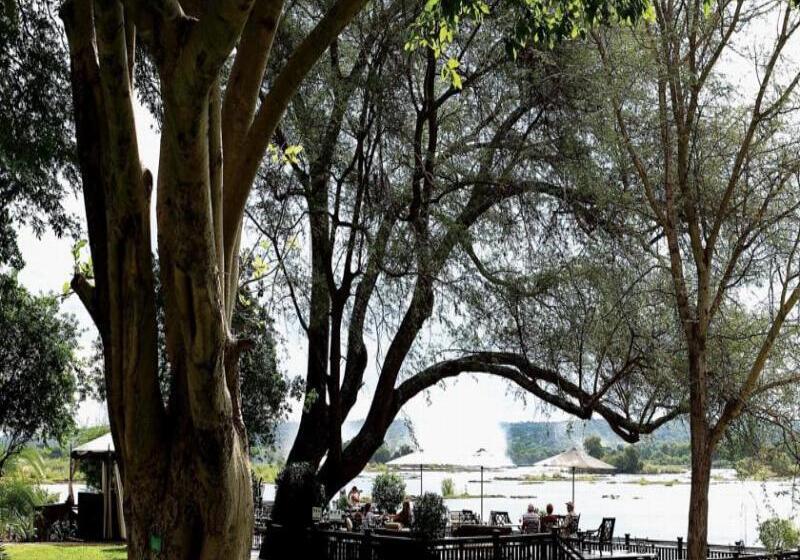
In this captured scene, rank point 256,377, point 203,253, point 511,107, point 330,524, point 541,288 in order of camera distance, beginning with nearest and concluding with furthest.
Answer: point 203,253 → point 541,288 → point 511,107 → point 330,524 → point 256,377

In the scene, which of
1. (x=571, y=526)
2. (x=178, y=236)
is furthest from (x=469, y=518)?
(x=178, y=236)

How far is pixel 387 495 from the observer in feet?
75.3

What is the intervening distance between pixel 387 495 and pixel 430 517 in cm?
828

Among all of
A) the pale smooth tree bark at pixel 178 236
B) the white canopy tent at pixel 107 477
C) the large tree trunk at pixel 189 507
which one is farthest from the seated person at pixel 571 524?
the large tree trunk at pixel 189 507

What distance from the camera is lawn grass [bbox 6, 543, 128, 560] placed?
15.5 metres

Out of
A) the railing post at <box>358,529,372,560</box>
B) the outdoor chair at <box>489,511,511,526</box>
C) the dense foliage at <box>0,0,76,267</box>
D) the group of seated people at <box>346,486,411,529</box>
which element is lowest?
the outdoor chair at <box>489,511,511,526</box>

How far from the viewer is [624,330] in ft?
41.8

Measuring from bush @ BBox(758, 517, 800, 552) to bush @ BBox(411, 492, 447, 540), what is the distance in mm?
7034

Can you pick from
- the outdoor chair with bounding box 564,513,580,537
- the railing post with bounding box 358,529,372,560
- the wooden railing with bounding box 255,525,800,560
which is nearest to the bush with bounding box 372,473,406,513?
the outdoor chair with bounding box 564,513,580,537

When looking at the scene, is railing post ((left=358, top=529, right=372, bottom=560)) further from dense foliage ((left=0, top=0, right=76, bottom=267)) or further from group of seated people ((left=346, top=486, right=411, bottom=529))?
dense foliage ((left=0, top=0, right=76, bottom=267))

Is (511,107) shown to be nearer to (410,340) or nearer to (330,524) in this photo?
(410,340)

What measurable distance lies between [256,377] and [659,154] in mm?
9839

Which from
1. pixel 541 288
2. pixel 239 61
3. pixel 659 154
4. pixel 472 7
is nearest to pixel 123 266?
pixel 239 61

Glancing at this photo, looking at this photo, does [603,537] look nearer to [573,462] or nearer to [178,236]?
[573,462]
